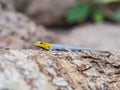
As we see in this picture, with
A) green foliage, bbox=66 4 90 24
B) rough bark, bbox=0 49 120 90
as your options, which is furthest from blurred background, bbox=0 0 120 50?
rough bark, bbox=0 49 120 90

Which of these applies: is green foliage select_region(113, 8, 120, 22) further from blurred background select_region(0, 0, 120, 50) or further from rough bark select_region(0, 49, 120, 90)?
rough bark select_region(0, 49, 120, 90)

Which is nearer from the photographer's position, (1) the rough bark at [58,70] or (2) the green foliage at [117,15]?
(1) the rough bark at [58,70]

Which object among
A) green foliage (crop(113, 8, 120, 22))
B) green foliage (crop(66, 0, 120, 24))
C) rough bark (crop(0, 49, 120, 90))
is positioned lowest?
rough bark (crop(0, 49, 120, 90))

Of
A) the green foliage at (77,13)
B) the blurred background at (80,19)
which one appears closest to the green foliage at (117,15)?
the blurred background at (80,19)

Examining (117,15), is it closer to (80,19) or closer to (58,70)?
(80,19)

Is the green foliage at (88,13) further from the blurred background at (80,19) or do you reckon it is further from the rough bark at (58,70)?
the rough bark at (58,70)

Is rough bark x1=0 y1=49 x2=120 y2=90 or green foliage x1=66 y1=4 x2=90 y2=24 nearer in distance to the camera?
rough bark x1=0 y1=49 x2=120 y2=90
